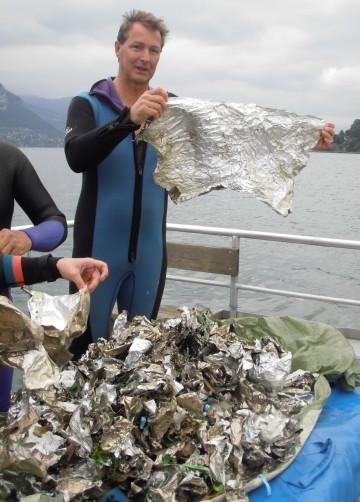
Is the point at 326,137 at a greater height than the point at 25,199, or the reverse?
the point at 326,137

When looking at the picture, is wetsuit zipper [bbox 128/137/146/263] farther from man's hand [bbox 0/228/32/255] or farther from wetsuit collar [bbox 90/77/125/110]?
man's hand [bbox 0/228/32/255]

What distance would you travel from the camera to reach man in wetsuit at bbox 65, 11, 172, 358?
260 cm

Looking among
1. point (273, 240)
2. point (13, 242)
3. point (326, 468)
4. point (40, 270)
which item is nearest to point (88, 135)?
point (13, 242)

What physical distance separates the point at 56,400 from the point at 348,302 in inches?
110

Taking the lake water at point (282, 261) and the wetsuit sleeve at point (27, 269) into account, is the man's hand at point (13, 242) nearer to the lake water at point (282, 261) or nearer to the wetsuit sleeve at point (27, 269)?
the wetsuit sleeve at point (27, 269)

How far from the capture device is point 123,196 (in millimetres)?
2725

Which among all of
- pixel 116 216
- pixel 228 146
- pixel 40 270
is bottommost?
pixel 40 270

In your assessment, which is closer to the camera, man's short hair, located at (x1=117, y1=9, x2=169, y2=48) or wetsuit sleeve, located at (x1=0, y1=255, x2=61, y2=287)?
wetsuit sleeve, located at (x1=0, y1=255, x2=61, y2=287)

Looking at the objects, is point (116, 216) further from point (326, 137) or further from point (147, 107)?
point (326, 137)

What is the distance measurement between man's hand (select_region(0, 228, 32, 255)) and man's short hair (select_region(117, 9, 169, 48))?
1196 mm

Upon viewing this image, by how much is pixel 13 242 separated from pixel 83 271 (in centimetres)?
32

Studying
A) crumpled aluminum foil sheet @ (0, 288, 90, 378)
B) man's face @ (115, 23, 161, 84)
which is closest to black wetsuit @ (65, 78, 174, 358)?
man's face @ (115, 23, 161, 84)

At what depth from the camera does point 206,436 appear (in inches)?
71.1

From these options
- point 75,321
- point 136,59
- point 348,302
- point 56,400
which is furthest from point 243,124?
point 348,302
